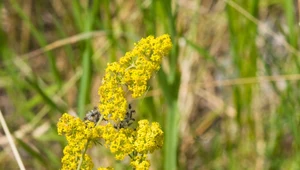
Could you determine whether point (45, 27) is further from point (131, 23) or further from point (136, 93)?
point (136, 93)

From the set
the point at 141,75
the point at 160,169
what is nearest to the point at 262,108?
the point at 160,169

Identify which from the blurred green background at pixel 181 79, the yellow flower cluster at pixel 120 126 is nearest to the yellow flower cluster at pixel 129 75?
the yellow flower cluster at pixel 120 126

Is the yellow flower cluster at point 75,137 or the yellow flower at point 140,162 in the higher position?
the yellow flower cluster at point 75,137

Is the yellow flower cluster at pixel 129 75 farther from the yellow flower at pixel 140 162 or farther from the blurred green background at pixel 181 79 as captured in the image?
the blurred green background at pixel 181 79

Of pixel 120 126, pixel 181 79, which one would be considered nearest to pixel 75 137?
pixel 120 126

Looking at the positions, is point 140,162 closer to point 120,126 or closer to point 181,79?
point 120,126

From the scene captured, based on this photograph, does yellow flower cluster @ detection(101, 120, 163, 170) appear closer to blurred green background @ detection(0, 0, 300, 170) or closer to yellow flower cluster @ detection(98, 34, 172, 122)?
yellow flower cluster @ detection(98, 34, 172, 122)

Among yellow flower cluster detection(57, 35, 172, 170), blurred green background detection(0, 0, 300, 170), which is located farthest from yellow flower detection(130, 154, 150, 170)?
blurred green background detection(0, 0, 300, 170)
